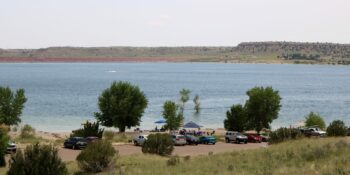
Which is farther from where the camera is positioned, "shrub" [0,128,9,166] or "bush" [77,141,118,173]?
"shrub" [0,128,9,166]

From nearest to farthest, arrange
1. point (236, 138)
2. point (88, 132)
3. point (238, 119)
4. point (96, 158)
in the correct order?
1. point (96, 158)
2. point (88, 132)
3. point (236, 138)
4. point (238, 119)

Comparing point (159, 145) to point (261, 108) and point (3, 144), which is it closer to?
point (3, 144)

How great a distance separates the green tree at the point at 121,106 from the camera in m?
59.4

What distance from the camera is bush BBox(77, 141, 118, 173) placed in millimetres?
26812

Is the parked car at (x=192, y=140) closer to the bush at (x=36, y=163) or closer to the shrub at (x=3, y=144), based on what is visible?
the shrub at (x=3, y=144)

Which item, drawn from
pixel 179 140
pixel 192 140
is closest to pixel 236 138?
pixel 192 140

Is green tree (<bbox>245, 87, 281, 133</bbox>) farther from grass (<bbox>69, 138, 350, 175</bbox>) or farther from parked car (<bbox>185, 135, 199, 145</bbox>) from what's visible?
grass (<bbox>69, 138, 350, 175</bbox>)

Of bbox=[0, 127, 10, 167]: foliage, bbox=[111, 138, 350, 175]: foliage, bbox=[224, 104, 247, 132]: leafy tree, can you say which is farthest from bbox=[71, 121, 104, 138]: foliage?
bbox=[111, 138, 350, 175]: foliage

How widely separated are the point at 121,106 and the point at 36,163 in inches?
1427

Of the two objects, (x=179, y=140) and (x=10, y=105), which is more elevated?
(x=10, y=105)

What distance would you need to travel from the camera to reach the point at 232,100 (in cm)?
13050

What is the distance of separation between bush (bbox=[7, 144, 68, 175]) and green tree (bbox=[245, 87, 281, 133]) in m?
39.2

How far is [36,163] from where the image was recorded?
2273 cm

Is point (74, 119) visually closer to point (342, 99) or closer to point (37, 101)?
point (37, 101)
